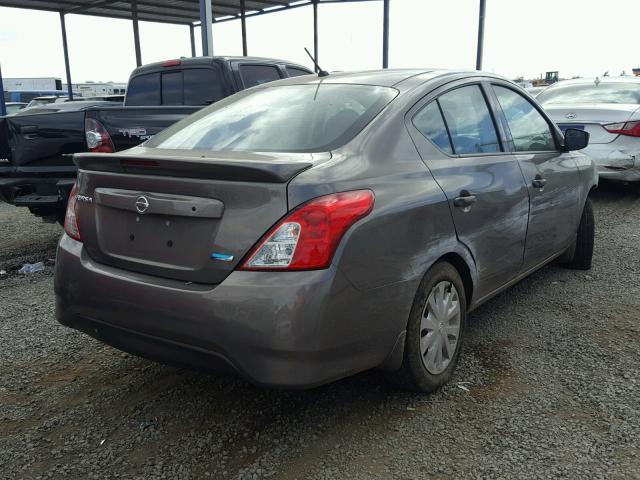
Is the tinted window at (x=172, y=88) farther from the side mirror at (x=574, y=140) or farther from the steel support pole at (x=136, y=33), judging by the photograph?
the steel support pole at (x=136, y=33)

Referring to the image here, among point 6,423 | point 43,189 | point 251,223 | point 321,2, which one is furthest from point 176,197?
point 321,2

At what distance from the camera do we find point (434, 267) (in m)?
2.67

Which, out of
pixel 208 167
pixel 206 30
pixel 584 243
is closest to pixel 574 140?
pixel 584 243

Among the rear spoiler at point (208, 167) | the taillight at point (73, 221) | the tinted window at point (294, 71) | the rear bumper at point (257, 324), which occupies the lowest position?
the rear bumper at point (257, 324)

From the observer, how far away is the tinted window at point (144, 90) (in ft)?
21.7

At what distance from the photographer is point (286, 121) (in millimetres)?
2834

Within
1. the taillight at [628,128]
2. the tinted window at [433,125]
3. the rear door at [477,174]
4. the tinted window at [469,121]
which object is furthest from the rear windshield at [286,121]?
the taillight at [628,128]

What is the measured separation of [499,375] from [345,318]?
1283 mm

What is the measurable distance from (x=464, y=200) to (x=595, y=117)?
17.7 ft

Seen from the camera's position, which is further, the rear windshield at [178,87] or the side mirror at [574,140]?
the rear windshield at [178,87]

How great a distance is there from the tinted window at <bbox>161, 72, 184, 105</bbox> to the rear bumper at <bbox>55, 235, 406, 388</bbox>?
438cm

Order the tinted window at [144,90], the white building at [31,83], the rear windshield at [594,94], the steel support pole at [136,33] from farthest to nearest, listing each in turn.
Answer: the white building at [31,83]
the steel support pole at [136,33]
the rear windshield at [594,94]
the tinted window at [144,90]

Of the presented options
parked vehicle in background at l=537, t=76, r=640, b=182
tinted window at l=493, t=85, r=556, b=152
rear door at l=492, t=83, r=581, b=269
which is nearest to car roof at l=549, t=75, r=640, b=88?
parked vehicle in background at l=537, t=76, r=640, b=182

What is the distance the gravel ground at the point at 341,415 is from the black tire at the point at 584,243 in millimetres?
1002
